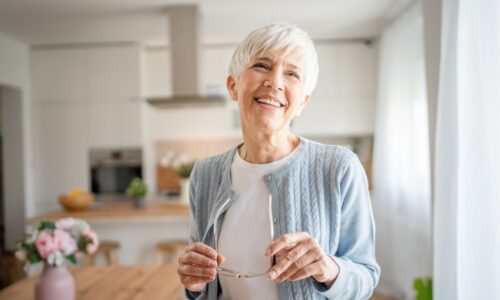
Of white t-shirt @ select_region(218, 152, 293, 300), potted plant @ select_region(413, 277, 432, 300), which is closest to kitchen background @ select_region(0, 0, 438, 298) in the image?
potted plant @ select_region(413, 277, 432, 300)

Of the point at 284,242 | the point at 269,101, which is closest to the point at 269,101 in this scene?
the point at 269,101

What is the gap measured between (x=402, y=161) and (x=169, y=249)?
2156mm

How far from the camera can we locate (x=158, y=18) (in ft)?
13.2

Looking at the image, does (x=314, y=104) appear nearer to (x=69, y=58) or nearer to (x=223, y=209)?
(x=69, y=58)

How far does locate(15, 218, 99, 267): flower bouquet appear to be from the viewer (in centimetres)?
164

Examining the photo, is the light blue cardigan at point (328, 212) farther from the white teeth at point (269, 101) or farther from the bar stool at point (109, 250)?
the bar stool at point (109, 250)

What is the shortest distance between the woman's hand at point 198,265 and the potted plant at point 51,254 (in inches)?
36.7

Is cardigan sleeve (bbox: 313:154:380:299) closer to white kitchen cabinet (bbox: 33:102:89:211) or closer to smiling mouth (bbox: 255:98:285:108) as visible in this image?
smiling mouth (bbox: 255:98:285:108)

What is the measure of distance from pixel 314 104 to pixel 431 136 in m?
2.84

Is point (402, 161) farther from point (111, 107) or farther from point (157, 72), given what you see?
point (111, 107)

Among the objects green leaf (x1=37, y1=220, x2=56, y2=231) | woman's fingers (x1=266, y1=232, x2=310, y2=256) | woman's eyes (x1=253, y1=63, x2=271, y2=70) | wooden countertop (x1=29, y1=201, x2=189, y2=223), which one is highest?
woman's eyes (x1=253, y1=63, x2=271, y2=70)

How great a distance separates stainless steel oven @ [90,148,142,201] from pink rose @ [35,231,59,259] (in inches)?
137

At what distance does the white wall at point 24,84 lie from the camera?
4.66 meters

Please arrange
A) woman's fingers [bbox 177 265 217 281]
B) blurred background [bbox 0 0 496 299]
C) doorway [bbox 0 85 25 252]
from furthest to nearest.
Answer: doorway [bbox 0 85 25 252] < blurred background [bbox 0 0 496 299] < woman's fingers [bbox 177 265 217 281]
